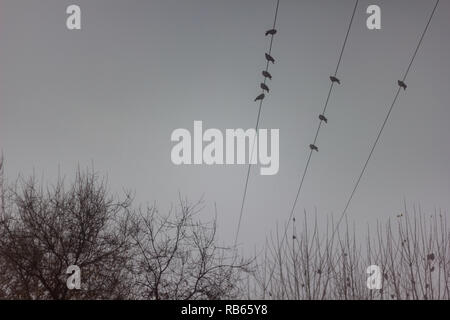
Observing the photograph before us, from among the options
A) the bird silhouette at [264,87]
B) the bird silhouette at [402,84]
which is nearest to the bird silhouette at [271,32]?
the bird silhouette at [264,87]

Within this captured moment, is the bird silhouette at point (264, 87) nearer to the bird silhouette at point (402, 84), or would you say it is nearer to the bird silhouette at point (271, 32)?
the bird silhouette at point (271, 32)

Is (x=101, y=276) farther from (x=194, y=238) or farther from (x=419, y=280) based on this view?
(x=419, y=280)

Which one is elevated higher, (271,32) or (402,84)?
(271,32)

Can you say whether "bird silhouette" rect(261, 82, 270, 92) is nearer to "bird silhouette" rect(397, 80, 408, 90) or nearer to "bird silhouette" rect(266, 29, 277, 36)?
"bird silhouette" rect(266, 29, 277, 36)

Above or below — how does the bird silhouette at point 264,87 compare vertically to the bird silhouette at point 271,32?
below

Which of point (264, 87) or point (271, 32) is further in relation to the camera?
point (271, 32)

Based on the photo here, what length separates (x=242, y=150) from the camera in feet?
18.1

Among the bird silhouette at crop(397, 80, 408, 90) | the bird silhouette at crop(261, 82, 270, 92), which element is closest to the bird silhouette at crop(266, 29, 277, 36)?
the bird silhouette at crop(261, 82, 270, 92)

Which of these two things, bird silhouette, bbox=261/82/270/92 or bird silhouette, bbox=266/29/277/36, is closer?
bird silhouette, bbox=261/82/270/92
